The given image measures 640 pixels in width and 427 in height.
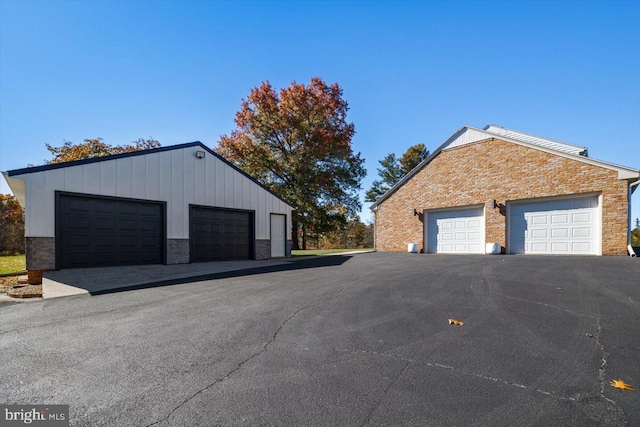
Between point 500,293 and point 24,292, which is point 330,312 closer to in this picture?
point 500,293

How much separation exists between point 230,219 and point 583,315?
41.5 ft

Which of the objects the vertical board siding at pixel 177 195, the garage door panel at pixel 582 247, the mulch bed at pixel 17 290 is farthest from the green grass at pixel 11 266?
the garage door panel at pixel 582 247

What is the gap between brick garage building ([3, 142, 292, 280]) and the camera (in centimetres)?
933

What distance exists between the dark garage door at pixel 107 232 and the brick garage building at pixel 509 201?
13.8m

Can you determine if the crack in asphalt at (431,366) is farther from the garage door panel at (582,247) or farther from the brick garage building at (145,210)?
the garage door panel at (582,247)

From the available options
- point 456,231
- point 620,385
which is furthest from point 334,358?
point 456,231

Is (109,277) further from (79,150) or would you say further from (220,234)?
(79,150)

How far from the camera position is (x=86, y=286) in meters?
7.55

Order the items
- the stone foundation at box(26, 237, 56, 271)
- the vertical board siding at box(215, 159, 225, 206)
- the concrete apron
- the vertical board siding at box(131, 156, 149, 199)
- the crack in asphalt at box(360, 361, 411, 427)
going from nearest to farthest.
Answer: the crack in asphalt at box(360, 361, 411, 427)
the concrete apron
the stone foundation at box(26, 237, 56, 271)
the vertical board siding at box(131, 156, 149, 199)
the vertical board siding at box(215, 159, 225, 206)

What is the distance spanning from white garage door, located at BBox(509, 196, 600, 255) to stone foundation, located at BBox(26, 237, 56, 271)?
60.6 feet

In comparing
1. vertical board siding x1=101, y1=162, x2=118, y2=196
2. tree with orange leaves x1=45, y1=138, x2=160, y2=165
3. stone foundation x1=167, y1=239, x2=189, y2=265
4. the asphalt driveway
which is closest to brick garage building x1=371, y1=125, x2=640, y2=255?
the asphalt driveway

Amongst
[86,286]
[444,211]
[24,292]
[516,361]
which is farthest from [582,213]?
[24,292]

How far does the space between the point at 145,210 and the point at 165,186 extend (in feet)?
3.86

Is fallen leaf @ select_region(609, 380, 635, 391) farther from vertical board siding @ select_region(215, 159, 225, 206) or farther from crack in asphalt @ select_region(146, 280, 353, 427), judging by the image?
vertical board siding @ select_region(215, 159, 225, 206)
